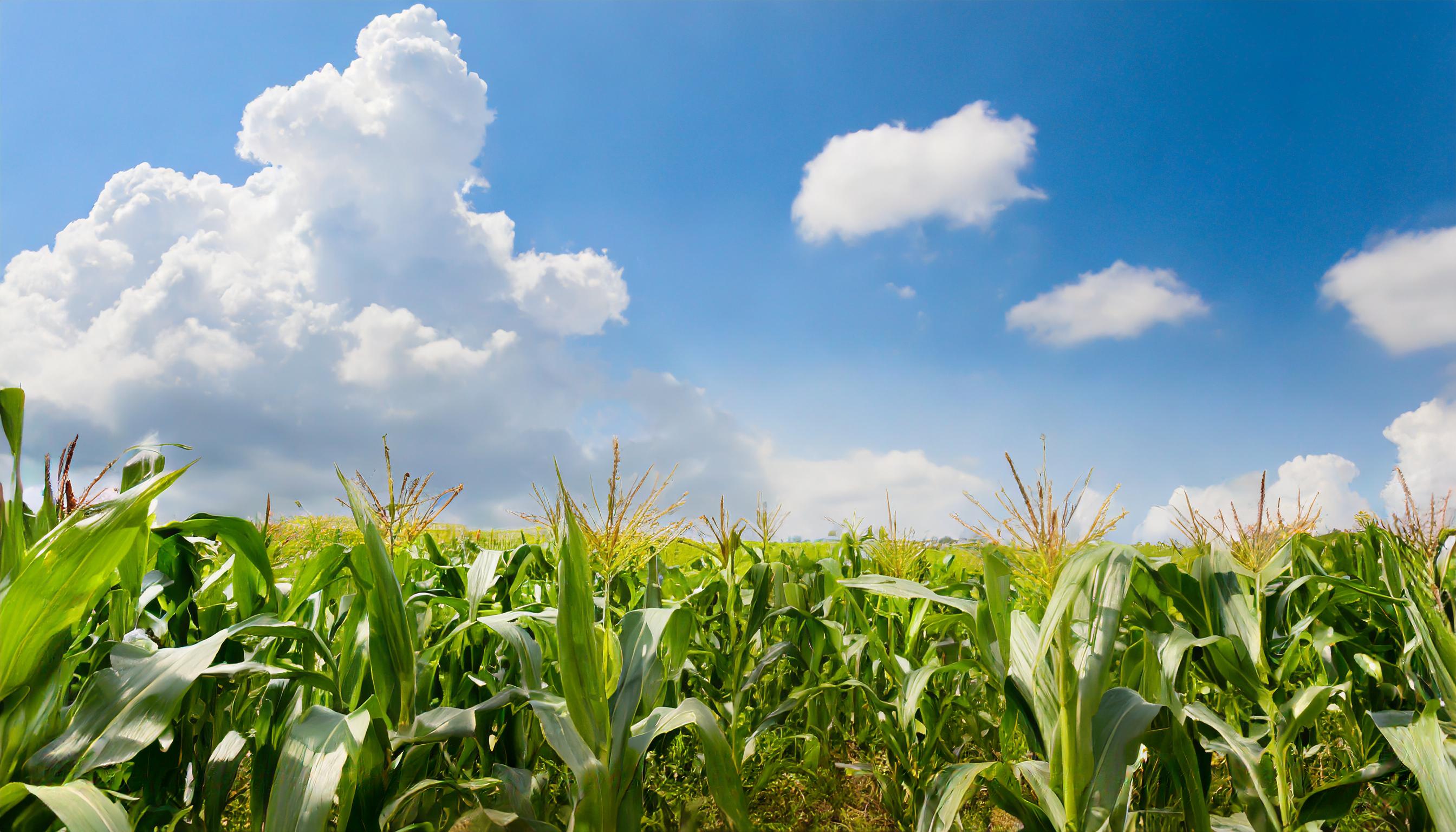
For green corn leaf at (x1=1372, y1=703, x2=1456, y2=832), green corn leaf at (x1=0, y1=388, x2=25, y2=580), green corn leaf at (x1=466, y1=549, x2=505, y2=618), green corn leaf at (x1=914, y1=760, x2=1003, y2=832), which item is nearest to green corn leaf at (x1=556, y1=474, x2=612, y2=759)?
green corn leaf at (x1=466, y1=549, x2=505, y2=618)

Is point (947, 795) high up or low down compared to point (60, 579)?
down

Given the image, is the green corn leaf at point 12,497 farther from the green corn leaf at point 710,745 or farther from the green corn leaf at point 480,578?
the green corn leaf at point 710,745

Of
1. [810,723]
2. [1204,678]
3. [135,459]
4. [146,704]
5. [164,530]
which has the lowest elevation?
[810,723]

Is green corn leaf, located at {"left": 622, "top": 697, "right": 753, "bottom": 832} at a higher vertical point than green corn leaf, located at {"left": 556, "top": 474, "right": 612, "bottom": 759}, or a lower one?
lower

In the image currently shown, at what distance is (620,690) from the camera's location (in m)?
2.34

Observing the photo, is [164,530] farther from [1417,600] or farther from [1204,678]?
[1417,600]

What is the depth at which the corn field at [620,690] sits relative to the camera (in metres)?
1.88

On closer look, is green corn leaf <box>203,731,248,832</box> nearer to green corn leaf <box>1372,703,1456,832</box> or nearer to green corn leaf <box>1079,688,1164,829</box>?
green corn leaf <box>1079,688,1164,829</box>

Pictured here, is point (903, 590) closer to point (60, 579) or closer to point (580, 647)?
point (580, 647)

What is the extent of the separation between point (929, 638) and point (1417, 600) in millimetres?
2470

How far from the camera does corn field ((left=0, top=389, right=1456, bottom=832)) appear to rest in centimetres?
188

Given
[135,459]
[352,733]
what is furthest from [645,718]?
[135,459]

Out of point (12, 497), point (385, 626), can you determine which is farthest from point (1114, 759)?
point (12, 497)

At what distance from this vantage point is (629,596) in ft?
14.0
